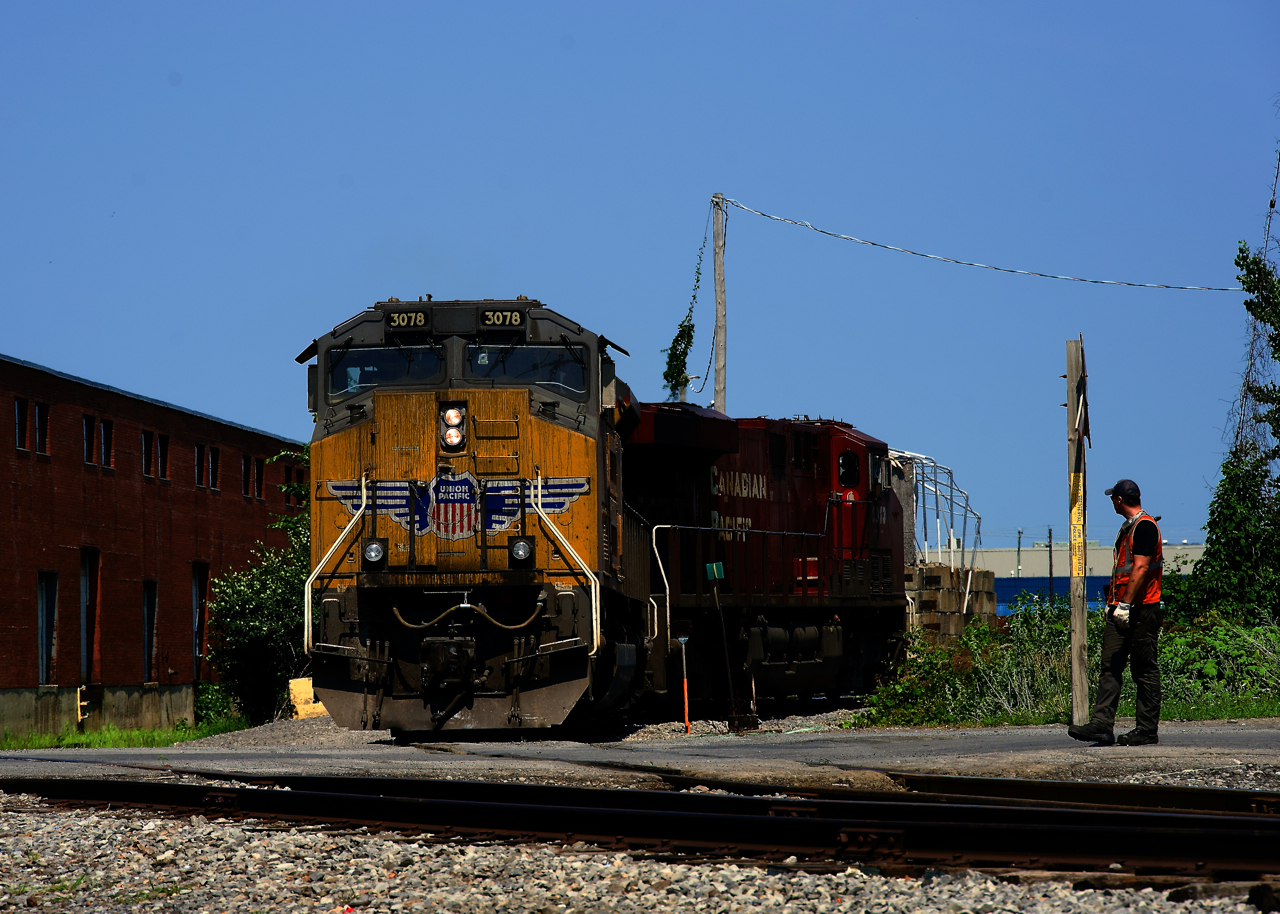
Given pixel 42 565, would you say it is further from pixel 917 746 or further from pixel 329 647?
pixel 917 746

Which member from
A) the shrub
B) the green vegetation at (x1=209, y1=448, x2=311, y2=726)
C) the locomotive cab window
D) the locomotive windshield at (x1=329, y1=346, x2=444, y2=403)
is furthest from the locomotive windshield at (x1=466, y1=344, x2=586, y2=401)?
the shrub

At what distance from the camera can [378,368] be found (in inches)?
507

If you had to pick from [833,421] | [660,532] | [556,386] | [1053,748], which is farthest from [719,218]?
[1053,748]

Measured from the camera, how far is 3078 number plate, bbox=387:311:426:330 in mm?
12781

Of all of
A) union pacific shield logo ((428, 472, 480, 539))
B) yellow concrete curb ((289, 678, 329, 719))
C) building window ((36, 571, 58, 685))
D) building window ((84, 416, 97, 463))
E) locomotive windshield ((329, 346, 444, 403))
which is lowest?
yellow concrete curb ((289, 678, 329, 719))

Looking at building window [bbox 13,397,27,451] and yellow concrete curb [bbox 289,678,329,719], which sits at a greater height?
building window [bbox 13,397,27,451]

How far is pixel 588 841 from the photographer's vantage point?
5.78 meters

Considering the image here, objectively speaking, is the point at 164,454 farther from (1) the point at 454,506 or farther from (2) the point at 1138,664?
(2) the point at 1138,664

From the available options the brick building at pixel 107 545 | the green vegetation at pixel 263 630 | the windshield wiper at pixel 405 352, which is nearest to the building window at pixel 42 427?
the brick building at pixel 107 545

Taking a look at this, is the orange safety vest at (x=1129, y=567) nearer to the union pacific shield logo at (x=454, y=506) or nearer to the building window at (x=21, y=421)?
the union pacific shield logo at (x=454, y=506)

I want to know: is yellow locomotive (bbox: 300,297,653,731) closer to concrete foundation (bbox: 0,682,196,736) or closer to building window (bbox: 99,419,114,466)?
concrete foundation (bbox: 0,682,196,736)

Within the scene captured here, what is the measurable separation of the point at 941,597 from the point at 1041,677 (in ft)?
32.8

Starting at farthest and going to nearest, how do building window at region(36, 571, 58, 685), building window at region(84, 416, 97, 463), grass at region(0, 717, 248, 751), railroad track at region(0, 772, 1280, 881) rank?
1. building window at region(84, 416, 97, 463)
2. building window at region(36, 571, 58, 685)
3. grass at region(0, 717, 248, 751)
4. railroad track at region(0, 772, 1280, 881)

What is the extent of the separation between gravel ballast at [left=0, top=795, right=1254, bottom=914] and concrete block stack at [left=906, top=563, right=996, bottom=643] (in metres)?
18.1
